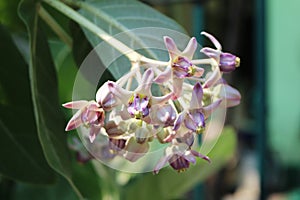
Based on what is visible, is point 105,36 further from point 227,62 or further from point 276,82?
point 276,82

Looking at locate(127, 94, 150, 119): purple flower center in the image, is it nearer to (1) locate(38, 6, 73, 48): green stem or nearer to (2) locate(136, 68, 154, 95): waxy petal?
(2) locate(136, 68, 154, 95): waxy petal

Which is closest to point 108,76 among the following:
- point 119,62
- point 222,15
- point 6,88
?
point 119,62

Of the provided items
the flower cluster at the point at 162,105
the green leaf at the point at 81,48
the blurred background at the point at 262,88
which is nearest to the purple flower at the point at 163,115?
the flower cluster at the point at 162,105

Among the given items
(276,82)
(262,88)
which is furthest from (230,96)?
(276,82)

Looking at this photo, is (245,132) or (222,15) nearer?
(222,15)

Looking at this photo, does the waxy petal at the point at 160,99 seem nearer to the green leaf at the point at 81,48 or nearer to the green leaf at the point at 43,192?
the green leaf at the point at 81,48

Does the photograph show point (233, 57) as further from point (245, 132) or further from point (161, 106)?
point (245, 132)

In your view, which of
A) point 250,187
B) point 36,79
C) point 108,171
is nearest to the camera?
point 36,79
